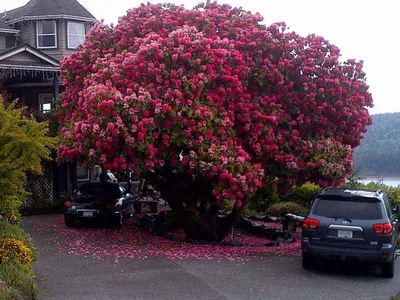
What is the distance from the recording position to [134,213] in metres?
22.0

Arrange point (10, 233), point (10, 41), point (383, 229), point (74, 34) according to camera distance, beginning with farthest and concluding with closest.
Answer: point (74, 34)
point (10, 41)
point (383, 229)
point (10, 233)

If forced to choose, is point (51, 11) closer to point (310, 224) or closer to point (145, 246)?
point (145, 246)

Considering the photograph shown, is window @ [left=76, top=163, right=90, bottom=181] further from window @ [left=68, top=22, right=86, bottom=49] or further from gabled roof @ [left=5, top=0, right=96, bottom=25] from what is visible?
gabled roof @ [left=5, top=0, right=96, bottom=25]

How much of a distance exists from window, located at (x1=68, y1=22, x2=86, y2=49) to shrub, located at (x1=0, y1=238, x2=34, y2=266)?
64.3ft

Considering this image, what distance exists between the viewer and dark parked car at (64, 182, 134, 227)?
17.8 meters

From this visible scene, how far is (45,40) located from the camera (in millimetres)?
28266

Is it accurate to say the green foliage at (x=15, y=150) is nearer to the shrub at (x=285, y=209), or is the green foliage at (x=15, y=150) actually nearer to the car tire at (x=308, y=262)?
the car tire at (x=308, y=262)

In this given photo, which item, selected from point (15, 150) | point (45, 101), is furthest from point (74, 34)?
point (15, 150)

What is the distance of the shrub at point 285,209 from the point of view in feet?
71.1

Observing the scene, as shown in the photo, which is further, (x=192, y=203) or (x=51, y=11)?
(x=51, y=11)

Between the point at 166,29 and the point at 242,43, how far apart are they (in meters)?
1.92

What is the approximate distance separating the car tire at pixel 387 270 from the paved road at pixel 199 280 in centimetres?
13

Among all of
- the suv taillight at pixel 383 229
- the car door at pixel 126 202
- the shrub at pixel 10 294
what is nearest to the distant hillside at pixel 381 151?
the car door at pixel 126 202

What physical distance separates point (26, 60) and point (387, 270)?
1781 cm
